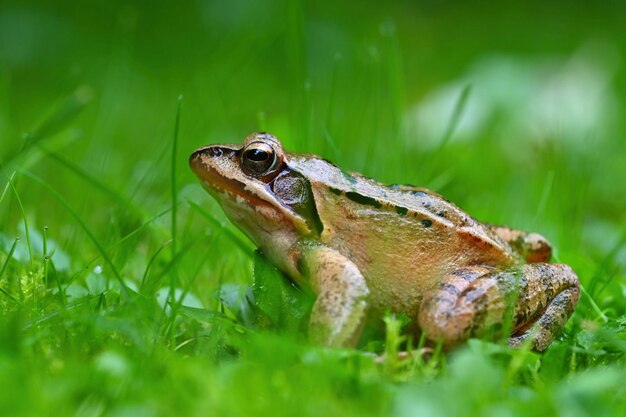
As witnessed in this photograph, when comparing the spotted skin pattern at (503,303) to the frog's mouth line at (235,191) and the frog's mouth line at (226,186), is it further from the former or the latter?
the frog's mouth line at (226,186)

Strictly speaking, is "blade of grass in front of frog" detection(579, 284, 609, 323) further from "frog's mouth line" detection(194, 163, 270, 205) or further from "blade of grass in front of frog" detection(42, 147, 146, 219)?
"blade of grass in front of frog" detection(42, 147, 146, 219)

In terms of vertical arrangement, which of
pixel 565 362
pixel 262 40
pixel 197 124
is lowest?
pixel 565 362

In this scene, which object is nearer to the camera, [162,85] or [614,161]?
[614,161]

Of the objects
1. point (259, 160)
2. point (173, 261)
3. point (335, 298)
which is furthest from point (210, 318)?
point (259, 160)

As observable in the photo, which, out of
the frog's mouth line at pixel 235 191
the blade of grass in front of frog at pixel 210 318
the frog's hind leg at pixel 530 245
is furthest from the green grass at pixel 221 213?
the frog's hind leg at pixel 530 245

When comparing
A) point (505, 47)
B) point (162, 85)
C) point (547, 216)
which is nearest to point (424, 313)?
point (547, 216)

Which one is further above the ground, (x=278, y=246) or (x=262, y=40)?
(x=262, y=40)

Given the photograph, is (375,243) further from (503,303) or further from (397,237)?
(503,303)

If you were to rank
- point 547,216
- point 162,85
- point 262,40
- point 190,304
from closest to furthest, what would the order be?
point 190,304 < point 547,216 < point 262,40 < point 162,85

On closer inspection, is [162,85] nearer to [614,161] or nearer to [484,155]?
A: [484,155]
